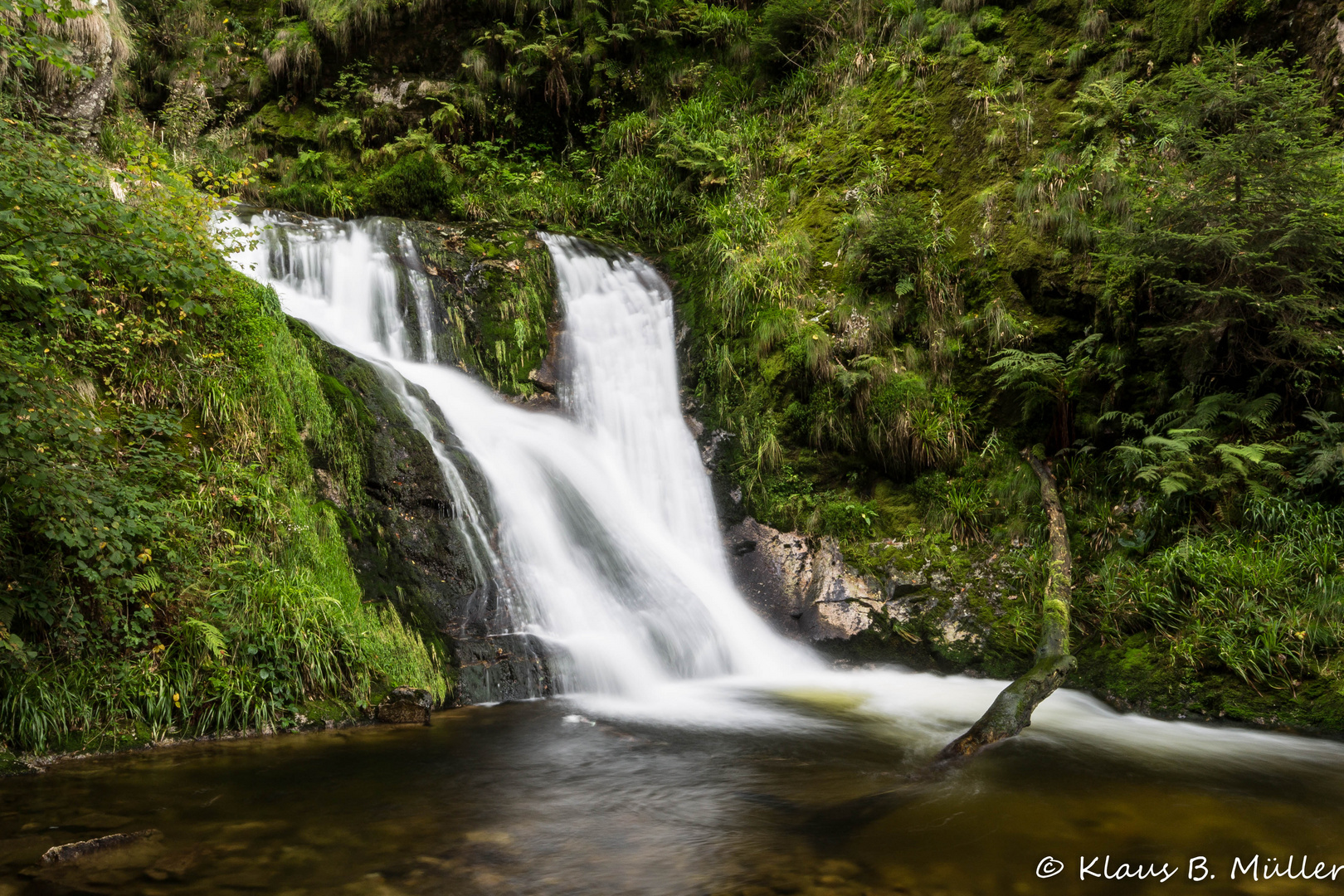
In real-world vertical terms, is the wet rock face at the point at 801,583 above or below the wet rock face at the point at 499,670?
above

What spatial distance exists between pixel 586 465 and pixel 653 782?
16.2 ft

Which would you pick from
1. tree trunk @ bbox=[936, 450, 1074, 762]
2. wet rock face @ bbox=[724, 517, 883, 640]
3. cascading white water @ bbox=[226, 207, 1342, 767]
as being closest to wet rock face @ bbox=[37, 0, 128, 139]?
cascading white water @ bbox=[226, 207, 1342, 767]

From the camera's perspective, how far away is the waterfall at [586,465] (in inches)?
257

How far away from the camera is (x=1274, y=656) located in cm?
537

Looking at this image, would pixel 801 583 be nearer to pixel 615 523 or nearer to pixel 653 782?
pixel 615 523

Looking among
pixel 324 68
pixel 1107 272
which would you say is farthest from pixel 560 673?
pixel 324 68

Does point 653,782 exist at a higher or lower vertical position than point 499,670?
lower

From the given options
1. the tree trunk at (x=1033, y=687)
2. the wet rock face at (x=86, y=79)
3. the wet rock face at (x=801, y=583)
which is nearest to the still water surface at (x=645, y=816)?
the tree trunk at (x=1033, y=687)

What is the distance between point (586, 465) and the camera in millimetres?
8664

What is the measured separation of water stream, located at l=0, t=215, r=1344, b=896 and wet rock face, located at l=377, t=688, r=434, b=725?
194mm

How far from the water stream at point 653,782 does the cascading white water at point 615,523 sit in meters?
0.04

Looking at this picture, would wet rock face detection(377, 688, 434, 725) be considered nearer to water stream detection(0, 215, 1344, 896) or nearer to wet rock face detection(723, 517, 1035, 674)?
water stream detection(0, 215, 1344, 896)

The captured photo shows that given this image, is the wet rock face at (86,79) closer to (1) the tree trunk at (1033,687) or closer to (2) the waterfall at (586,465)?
(2) the waterfall at (586,465)

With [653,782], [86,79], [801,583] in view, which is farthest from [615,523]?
[86,79]
